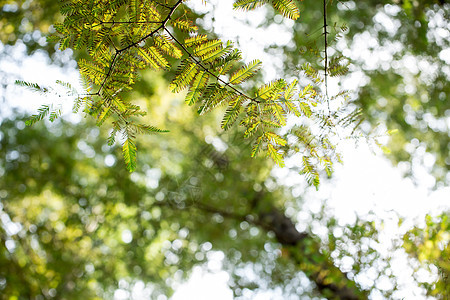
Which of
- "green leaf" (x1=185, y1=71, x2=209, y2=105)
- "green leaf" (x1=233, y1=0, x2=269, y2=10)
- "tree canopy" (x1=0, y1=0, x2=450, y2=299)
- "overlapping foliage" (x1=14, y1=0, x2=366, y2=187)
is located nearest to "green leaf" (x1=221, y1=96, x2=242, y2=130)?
"overlapping foliage" (x1=14, y1=0, x2=366, y2=187)

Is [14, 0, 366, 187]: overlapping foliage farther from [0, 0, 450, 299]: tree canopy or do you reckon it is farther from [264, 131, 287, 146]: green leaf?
[0, 0, 450, 299]: tree canopy

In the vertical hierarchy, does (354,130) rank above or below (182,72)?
above

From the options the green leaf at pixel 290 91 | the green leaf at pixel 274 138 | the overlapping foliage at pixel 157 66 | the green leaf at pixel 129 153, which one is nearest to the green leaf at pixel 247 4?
the overlapping foliage at pixel 157 66

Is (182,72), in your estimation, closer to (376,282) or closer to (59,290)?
(376,282)

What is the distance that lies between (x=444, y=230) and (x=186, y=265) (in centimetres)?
408

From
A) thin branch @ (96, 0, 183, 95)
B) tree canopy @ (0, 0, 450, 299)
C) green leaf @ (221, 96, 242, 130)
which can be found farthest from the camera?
tree canopy @ (0, 0, 450, 299)

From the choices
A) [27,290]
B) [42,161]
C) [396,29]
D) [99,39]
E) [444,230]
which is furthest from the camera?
[42,161]

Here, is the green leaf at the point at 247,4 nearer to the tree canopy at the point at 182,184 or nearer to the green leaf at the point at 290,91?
the green leaf at the point at 290,91

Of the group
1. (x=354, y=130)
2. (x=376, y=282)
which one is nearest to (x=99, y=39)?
(x=354, y=130)

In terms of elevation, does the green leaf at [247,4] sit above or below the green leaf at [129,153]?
above

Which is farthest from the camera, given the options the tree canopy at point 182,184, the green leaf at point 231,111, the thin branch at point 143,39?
the tree canopy at point 182,184

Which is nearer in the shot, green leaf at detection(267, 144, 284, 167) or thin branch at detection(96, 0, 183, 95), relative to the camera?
thin branch at detection(96, 0, 183, 95)

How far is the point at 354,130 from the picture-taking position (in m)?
1.28

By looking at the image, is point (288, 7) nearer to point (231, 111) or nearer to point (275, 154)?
point (231, 111)
